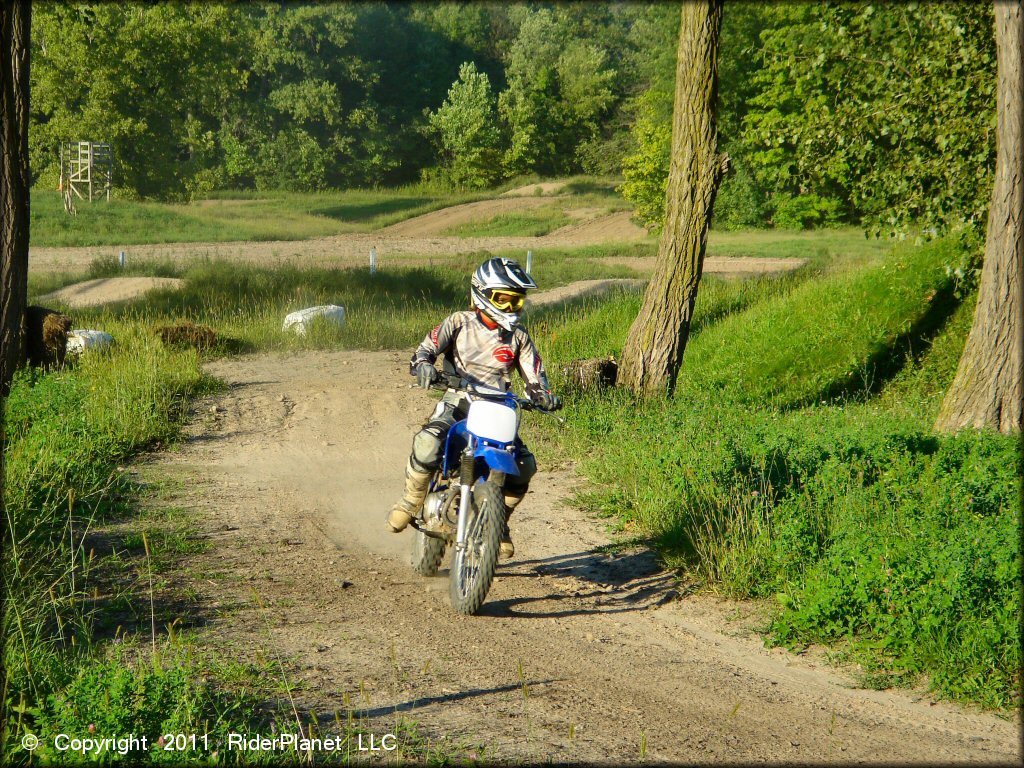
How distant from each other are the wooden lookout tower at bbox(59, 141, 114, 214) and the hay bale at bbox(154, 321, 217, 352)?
40255 millimetres

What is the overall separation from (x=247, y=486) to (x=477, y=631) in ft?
13.2

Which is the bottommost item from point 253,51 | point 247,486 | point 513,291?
point 247,486

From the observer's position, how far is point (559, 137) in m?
74.3

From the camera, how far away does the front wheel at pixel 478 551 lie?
233 inches

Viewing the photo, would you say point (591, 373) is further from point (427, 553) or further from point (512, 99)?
point (512, 99)

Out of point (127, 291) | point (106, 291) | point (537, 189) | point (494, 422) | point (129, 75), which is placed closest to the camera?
point (494, 422)

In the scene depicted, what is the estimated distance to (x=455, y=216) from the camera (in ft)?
200

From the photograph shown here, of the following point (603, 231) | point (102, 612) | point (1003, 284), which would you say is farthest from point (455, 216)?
point (102, 612)

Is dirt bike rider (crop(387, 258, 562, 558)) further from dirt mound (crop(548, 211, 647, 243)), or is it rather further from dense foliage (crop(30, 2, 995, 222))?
dirt mound (crop(548, 211, 647, 243))

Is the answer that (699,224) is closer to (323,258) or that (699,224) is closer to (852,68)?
(852,68)

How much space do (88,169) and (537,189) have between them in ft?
94.5

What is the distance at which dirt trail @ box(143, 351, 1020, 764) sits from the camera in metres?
4.54

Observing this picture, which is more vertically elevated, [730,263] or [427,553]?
[730,263]

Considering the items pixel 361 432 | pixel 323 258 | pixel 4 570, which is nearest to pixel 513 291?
pixel 4 570
